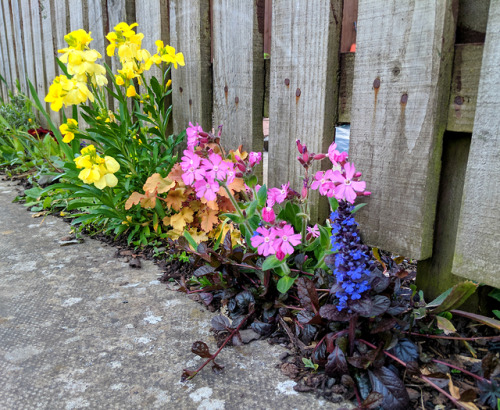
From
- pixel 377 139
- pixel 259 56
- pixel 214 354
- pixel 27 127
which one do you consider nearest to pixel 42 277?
pixel 214 354

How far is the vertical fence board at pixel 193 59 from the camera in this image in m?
2.40

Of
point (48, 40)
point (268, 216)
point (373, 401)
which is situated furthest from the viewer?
point (48, 40)

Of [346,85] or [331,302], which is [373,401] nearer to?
[331,302]

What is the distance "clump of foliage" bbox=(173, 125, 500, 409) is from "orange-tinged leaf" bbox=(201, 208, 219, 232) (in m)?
0.27

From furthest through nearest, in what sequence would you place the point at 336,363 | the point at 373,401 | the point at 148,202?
1. the point at 148,202
2. the point at 336,363
3. the point at 373,401

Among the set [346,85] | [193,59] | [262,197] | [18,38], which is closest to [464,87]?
[346,85]

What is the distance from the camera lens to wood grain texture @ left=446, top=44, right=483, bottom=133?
4.59ft

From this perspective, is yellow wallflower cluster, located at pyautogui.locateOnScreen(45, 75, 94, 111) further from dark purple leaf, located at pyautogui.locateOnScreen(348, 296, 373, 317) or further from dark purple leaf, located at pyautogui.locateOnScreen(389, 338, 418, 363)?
dark purple leaf, located at pyautogui.locateOnScreen(389, 338, 418, 363)

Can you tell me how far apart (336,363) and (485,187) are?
0.76 m

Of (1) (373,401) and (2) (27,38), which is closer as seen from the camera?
(1) (373,401)

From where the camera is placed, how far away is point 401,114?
153 cm

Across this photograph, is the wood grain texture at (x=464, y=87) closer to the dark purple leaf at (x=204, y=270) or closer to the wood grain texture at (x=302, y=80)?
the wood grain texture at (x=302, y=80)

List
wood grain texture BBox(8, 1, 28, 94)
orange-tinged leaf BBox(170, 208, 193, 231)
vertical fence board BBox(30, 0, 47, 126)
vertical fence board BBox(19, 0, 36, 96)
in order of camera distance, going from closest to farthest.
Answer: orange-tinged leaf BBox(170, 208, 193, 231), vertical fence board BBox(30, 0, 47, 126), vertical fence board BBox(19, 0, 36, 96), wood grain texture BBox(8, 1, 28, 94)

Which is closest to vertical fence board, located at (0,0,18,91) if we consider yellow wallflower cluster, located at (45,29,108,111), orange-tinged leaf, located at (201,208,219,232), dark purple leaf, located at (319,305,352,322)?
yellow wallflower cluster, located at (45,29,108,111)
